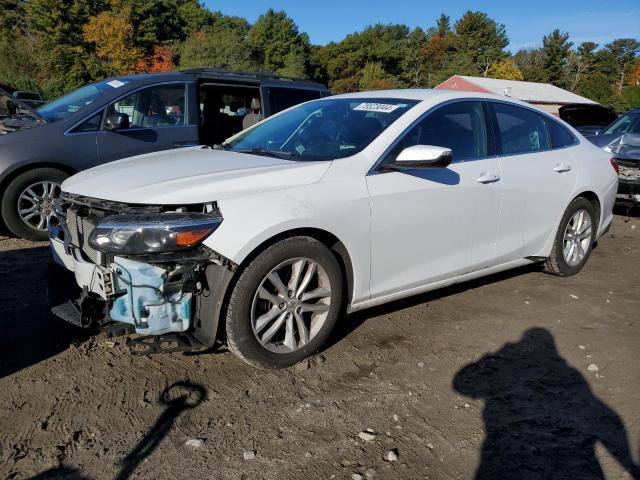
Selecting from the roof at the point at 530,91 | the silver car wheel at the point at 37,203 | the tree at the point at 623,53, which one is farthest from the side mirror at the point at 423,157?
the tree at the point at 623,53

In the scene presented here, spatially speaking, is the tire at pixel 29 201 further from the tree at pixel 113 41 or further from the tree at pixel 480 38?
the tree at pixel 480 38

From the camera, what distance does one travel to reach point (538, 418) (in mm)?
2832

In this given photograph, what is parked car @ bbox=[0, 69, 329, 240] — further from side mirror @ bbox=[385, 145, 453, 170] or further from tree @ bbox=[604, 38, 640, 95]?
tree @ bbox=[604, 38, 640, 95]

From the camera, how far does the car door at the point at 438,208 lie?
345 centimetres

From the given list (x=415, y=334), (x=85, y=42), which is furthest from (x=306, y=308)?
(x=85, y=42)

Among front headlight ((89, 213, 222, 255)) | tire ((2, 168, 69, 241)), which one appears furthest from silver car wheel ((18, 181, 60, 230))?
front headlight ((89, 213, 222, 255))

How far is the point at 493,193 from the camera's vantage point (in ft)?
13.3

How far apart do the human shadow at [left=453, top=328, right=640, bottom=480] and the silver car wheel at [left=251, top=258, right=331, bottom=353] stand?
92cm

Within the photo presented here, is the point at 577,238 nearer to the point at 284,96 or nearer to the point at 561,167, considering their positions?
the point at 561,167

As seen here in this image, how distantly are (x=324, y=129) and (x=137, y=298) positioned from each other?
6.10 ft

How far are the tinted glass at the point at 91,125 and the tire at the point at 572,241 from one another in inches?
185

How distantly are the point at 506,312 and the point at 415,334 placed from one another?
951 mm

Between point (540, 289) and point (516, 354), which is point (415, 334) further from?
point (540, 289)

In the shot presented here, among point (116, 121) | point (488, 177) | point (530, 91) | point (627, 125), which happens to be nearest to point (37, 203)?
point (116, 121)
